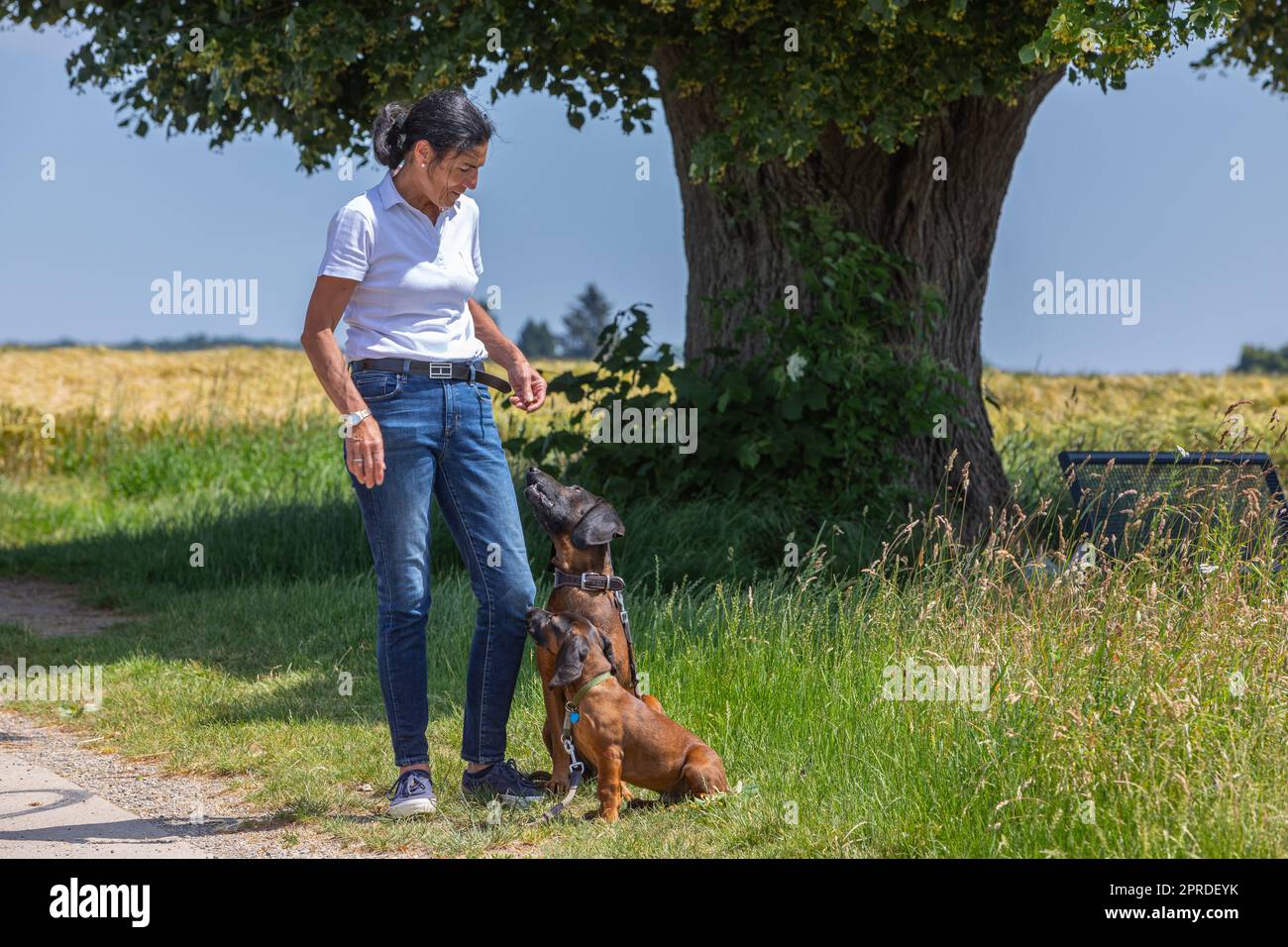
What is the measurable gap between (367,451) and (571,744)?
1.39m

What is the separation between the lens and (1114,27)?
7629mm

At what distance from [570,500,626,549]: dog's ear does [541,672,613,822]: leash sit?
0.50 meters

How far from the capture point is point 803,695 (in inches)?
248

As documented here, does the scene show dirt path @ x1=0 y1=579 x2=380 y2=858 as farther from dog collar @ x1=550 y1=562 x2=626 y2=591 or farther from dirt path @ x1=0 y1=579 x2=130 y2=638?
dirt path @ x1=0 y1=579 x2=130 y2=638

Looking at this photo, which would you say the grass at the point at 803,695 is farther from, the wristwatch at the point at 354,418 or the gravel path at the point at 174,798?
the wristwatch at the point at 354,418

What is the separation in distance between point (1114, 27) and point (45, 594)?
9453 mm

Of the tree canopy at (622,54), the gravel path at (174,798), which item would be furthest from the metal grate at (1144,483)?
the gravel path at (174,798)

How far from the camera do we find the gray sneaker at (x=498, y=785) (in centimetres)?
550

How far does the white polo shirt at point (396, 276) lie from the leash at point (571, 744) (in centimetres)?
133

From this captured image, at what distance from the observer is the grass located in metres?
4.81

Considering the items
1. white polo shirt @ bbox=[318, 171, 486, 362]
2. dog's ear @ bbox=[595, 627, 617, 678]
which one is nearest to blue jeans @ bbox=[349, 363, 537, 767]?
white polo shirt @ bbox=[318, 171, 486, 362]

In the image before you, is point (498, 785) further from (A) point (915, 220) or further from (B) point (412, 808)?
(A) point (915, 220)
